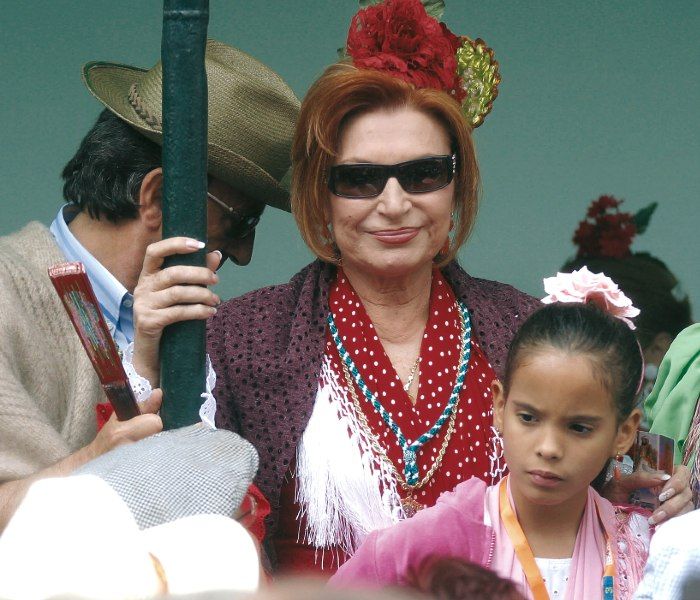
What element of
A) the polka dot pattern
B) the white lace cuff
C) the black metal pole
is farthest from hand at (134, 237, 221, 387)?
the polka dot pattern

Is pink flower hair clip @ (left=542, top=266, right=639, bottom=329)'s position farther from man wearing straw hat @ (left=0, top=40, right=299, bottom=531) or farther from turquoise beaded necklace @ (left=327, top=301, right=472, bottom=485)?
man wearing straw hat @ (left=0, top=40, right=299, bottom=531)

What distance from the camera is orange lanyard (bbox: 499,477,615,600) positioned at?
2.31 meters

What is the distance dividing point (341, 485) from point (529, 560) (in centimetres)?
50

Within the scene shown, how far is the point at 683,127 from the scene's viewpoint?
16.1ft

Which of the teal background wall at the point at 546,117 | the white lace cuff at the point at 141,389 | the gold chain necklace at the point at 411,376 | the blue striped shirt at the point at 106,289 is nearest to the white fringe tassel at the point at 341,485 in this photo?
the gold chain necklace at the point at 411,376

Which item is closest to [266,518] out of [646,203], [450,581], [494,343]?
[494,343]

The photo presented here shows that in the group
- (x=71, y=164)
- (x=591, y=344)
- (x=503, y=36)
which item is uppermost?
(x=503, y=36)

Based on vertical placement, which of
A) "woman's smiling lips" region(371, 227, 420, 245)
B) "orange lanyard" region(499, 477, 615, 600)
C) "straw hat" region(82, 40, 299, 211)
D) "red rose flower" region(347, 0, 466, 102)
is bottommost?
"orange lanyard" region(499, 477, 615, 600)

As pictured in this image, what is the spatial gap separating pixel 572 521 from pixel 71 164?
1.54m

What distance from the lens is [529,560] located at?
7.68 feet

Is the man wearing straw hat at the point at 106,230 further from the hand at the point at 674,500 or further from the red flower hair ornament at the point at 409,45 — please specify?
the hand at the point at 674,500

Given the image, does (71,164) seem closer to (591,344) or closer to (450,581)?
(591,344)

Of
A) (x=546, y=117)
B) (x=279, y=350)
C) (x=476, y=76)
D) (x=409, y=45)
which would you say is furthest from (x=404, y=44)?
(x=546, y=117)

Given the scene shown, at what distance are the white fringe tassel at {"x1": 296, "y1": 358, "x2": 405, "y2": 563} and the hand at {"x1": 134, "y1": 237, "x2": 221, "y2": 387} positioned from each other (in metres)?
0.58
